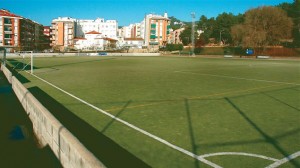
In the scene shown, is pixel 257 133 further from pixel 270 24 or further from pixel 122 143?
pixel 270 24

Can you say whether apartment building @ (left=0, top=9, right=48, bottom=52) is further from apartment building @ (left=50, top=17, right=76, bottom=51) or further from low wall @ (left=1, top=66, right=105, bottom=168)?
low wall @ (left=1, top=66, right=105, bottom=168)

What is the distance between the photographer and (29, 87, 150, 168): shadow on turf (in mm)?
6695

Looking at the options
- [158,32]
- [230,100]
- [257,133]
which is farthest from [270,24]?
[158,32]

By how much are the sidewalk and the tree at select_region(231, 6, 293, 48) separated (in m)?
80.6

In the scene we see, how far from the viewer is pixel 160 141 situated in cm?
806

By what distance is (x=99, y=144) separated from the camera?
7.86 meters

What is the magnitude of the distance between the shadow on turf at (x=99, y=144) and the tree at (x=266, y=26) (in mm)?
80158

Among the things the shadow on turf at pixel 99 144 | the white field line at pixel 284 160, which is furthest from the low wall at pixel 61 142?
the white field line at pixel 284 160

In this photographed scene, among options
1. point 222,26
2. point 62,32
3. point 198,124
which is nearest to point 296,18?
point 222,26

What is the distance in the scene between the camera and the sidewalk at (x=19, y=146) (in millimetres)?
6906

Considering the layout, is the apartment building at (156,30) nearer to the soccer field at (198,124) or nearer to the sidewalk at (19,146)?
the soccer field at (198,124)

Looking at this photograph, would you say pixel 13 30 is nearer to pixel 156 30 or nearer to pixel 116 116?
pixel 156 30

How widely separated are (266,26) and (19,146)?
89.7 m

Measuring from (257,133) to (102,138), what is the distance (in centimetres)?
462
